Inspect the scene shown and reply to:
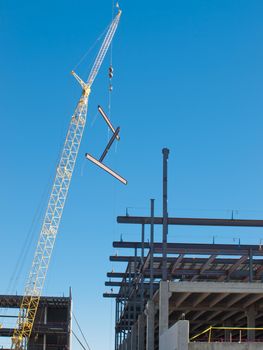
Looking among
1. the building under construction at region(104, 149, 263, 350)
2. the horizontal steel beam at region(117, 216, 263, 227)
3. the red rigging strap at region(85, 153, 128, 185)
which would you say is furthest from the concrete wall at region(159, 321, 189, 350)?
the red rigging strap at region(85, 153, 128, 185)

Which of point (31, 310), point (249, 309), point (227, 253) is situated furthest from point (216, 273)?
point (31, 310)

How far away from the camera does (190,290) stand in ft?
95.4

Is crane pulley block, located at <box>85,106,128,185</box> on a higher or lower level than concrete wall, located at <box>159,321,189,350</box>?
higher

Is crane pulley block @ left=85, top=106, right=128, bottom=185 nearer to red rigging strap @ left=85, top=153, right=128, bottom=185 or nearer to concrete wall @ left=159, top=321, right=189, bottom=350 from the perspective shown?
red rigging strap @ left=85, top=153, right=128, bottom=185

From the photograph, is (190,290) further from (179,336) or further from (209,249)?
(209,249)

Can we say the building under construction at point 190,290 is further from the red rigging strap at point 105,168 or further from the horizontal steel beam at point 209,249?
the red rigging strap at point 105,168

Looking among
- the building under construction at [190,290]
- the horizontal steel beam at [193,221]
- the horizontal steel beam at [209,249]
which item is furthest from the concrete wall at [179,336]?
the horizontal steel beam at [209,249]

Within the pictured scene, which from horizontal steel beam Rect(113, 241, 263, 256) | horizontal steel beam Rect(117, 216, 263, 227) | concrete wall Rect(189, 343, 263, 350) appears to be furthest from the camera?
horizontal steel beam Rect(113, 241, 263, 256)

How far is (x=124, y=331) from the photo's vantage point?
63.4m

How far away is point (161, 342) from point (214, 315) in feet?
38.0

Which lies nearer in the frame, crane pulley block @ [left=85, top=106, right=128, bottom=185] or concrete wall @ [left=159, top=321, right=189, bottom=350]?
concrete wall @ [left=159, top=321, right=189, bottom=350]

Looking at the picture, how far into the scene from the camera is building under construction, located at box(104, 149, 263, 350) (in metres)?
28.9

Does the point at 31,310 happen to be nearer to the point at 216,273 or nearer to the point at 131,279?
the point at 131,279

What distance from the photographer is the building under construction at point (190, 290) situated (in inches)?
1136
